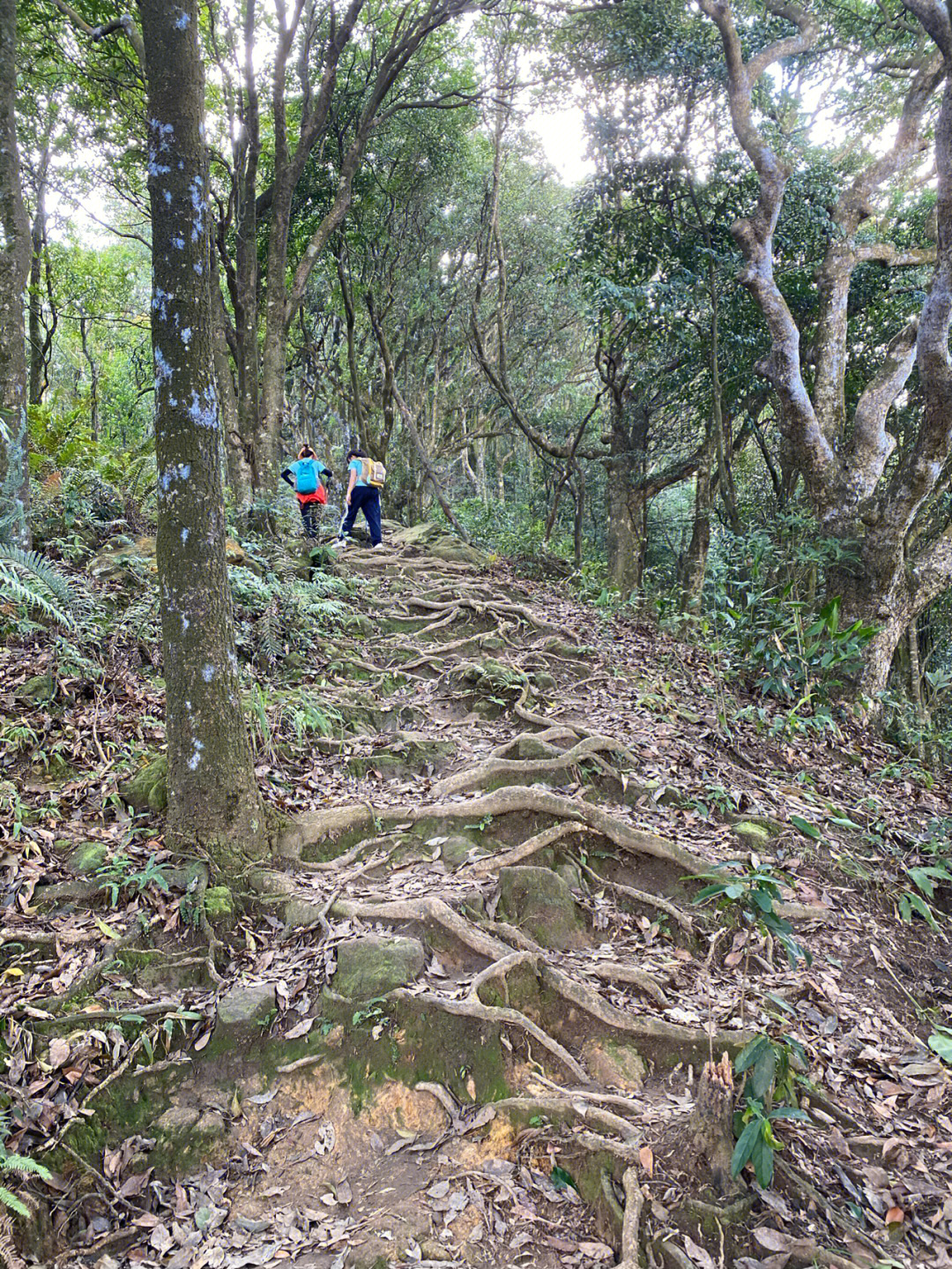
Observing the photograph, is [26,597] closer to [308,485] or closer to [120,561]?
[120,561]

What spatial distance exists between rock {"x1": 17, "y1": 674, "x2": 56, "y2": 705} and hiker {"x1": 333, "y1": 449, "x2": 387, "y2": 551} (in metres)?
5.62

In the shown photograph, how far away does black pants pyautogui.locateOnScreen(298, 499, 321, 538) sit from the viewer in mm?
10750

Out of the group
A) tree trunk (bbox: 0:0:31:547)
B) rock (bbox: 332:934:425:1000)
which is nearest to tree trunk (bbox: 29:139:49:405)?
tree trunk (bbox: 0:0:31:547)

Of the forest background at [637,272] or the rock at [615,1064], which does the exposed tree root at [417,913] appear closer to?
the rock at [615,1064]

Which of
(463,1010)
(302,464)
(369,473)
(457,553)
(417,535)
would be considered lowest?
(463,1010)

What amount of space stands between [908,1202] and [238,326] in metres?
13.4

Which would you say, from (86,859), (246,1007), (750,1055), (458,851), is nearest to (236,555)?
(86,859)

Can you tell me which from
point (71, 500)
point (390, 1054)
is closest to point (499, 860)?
point (390, 1054)

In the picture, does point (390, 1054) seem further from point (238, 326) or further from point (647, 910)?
point (238, 326)

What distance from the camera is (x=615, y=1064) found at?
11.5 feet

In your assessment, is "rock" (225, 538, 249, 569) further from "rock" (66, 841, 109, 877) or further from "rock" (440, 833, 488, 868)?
"rock" (440, 833, 488, 868)

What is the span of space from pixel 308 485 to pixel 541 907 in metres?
7.94

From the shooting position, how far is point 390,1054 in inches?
136

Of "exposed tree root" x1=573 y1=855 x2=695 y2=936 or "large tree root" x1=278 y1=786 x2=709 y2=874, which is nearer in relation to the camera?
"exposed tree root" x1=573 y1=855 x2=695 y2=936
